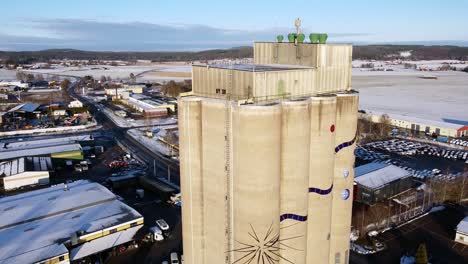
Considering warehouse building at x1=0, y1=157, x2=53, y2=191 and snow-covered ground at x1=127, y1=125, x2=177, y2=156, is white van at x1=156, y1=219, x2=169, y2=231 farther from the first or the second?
snow-covered ground at x1=127, y1=125, x2=177, y2=156

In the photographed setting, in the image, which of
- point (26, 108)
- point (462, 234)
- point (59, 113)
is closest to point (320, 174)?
point (462, 234)

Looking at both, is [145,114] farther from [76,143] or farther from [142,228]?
[142,228]

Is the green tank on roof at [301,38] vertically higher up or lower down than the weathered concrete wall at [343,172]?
higher up

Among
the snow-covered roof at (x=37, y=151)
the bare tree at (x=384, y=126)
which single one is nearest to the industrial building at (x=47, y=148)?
the snow-covered roof at (x=37, y=151)

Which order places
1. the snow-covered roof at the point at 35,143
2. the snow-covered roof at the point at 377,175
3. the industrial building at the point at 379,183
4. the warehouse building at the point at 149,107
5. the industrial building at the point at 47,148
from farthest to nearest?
the warehouse building at the point at 149,107
the snow-covered roof at the point at 35,143
the industrial building at the point at 47,148
the snow-covered roof at the point at 377,175
the industrial building at the point at 379,183

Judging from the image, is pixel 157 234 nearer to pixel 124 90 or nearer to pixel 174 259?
pixel 174 259

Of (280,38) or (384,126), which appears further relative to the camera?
(384,126)

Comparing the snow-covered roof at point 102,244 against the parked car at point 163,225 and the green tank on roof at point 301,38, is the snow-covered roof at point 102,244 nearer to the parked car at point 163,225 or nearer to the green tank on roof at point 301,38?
the parked car at point 163,225
